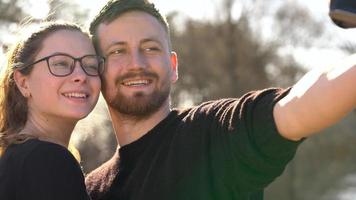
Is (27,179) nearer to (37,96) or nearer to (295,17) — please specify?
(37,96)

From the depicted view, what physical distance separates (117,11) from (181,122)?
0.76 m

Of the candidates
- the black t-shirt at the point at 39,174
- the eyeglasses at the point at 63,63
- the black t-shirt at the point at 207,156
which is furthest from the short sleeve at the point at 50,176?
the eyeglasses at the point at 63,63

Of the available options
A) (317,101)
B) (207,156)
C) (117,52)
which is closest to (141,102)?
(117,52)

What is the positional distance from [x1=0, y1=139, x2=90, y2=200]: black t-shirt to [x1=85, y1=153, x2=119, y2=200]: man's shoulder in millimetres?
334

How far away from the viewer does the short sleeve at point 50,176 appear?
263 centimetres

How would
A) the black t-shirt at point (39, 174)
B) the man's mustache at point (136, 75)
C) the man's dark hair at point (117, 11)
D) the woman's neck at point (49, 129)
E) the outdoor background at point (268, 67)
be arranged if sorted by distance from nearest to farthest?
the black t-shirt at point (39, 174)
the woman's neck at point (49, 129)
the man's mustache at point (136, 75)
the man's dark hair at point (117, 11)
the outdoor background at point (268, 67)

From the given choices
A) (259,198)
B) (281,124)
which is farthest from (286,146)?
(259,198)

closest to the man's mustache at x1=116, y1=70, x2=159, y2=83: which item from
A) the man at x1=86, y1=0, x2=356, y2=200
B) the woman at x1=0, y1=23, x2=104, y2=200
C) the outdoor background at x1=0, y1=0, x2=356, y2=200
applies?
the man at x1=86, y1=0, x2=356, y2=200

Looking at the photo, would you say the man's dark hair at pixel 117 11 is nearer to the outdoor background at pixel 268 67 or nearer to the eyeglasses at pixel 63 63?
the eyeglasses at pixel 63 63

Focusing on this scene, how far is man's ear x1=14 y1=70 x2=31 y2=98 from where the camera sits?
310 cm

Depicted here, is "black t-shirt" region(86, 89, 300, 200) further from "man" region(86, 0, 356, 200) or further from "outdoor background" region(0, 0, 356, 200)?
"outdoor background" region(0, 0, 356, 200)

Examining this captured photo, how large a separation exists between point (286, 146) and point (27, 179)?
0.99 m

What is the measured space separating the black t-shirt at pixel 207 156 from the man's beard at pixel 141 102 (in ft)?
0.35

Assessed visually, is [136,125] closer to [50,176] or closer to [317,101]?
[50,176]
